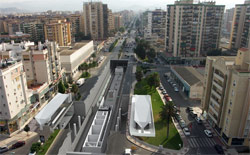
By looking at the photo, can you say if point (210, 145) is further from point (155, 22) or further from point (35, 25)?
point (35, 25)

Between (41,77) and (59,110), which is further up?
(41,77)

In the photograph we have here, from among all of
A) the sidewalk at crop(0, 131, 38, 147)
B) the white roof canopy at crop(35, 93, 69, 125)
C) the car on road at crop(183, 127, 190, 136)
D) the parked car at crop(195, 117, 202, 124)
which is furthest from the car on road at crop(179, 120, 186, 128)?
the sidewalk at crop(0, 131, 38, 147)

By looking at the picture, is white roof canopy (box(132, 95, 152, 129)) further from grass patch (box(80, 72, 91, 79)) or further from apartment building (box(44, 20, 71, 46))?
apartment building (box(44, 20, 71, 46))

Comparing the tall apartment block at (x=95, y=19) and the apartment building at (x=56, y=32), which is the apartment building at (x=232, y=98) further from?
the tall apartment block at (x=95, y=19)

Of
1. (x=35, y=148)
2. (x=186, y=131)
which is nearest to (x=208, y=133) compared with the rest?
(x=186, y=131)

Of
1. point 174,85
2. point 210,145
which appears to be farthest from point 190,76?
point 210,145

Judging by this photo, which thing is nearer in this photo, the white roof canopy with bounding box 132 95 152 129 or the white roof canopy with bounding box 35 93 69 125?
the white roof canopy with bounding box 132 95 152 129
